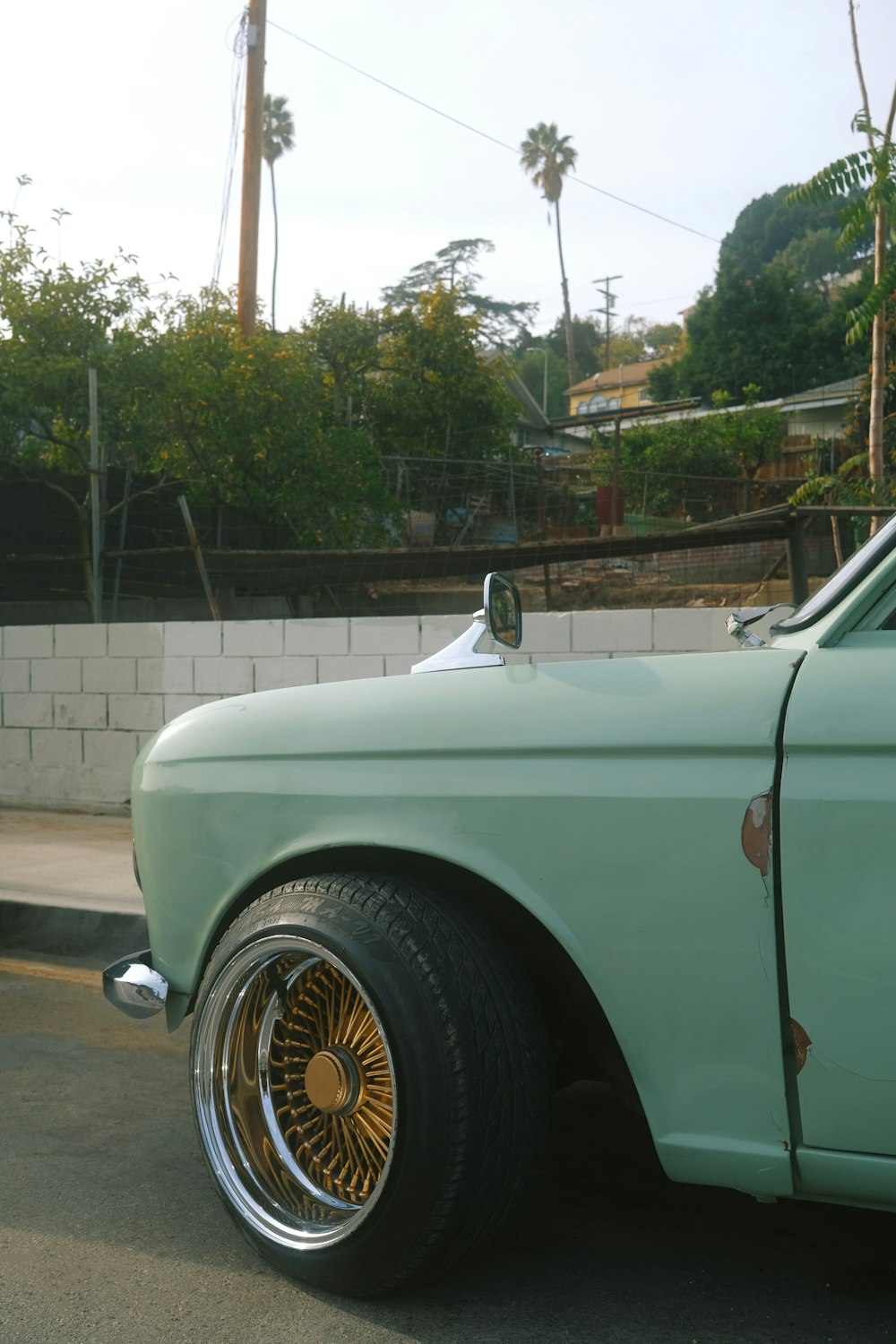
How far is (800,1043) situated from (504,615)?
3.41 ft

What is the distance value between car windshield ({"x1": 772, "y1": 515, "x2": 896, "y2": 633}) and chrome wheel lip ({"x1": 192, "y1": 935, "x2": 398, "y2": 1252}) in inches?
40.4

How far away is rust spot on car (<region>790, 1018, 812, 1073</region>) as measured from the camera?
2.04 m

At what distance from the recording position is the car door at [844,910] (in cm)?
199

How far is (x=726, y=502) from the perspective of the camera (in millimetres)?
20141

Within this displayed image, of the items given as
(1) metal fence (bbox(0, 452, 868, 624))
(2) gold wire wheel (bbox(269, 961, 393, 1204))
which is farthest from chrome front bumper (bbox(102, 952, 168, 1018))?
→ (1) metal fence (bbox(0, 452, 868, 624))

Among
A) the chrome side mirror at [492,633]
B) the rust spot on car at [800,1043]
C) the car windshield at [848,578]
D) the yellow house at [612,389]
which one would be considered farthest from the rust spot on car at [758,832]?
the yellow house at [612,389]

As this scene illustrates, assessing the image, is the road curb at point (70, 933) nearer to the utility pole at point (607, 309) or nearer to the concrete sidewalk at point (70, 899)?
the concrete sidewalk at point (70, 899)

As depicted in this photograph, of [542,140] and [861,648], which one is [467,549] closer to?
[861,648]

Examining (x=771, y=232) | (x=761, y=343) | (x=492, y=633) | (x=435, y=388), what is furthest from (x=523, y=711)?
(x=771, y=232)

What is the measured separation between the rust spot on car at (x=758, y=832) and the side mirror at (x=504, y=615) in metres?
0.68

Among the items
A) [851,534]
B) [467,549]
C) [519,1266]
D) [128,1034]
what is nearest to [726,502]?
[851,534]

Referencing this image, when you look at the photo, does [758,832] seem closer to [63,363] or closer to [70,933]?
[70,933]

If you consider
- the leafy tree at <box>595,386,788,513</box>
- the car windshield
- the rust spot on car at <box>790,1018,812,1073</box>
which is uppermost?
the leafy tree at <box>595,386,788,513</box>

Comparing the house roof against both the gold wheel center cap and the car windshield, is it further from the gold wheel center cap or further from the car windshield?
the gold wheel center cap
